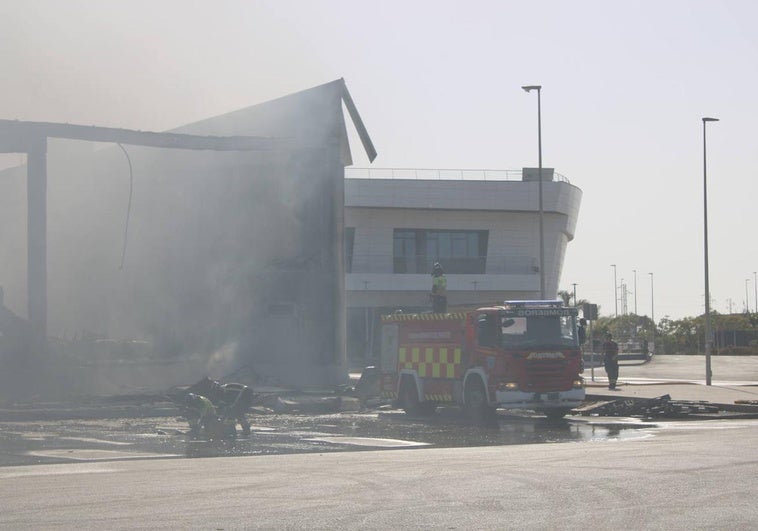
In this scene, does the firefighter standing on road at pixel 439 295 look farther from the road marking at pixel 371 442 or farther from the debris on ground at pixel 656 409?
the road marking at pixel 371 442

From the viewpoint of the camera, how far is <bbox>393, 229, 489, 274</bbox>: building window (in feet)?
241

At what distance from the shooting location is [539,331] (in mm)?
21766

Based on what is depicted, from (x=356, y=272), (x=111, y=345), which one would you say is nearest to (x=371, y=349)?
(x=356, y=272)

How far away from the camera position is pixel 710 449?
1383cm

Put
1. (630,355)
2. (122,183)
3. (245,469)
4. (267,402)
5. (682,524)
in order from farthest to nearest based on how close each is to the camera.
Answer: (630,355) < (122,183) < (267,402) < (245,469) < (682,524)

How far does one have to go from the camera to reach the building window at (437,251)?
241 feet

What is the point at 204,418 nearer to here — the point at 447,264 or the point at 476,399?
the point at 476,399

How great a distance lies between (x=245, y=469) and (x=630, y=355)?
5906 cm

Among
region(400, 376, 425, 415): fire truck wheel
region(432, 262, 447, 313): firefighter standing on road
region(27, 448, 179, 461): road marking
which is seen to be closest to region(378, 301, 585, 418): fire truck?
region(400, 376, 425, 415): fire truck wheel

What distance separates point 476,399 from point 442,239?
171 feet

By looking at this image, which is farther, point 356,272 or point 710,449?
point 356,272

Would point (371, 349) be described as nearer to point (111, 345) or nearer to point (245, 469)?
point (111, 345)

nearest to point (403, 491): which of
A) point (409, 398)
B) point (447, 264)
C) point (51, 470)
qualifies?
point (51, 470)

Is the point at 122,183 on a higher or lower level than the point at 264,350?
higher
